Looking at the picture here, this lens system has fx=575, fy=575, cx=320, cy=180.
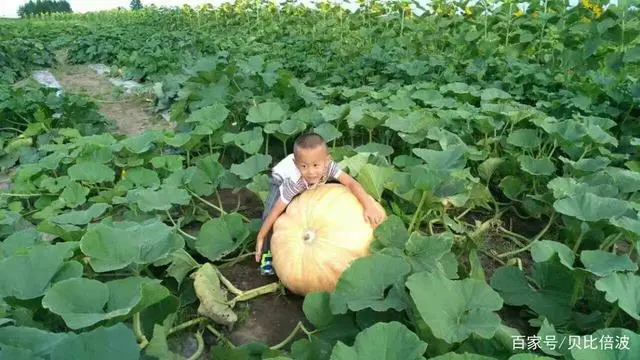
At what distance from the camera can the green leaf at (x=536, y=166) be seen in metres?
3.00

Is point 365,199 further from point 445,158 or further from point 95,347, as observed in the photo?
point 95,347

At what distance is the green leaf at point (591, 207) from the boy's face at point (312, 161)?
3.36 feet

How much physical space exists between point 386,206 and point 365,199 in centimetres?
25

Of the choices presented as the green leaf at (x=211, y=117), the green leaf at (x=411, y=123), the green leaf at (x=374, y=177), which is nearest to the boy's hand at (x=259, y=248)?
the green leaf at (x=374, y=177)

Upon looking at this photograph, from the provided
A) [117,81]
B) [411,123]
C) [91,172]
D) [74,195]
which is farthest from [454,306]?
[117,81]

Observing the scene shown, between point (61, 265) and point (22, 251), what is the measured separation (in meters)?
0.39

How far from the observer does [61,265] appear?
209cm

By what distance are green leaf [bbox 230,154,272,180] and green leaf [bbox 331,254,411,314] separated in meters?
1.33

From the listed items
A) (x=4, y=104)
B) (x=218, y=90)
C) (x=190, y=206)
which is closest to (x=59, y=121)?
(x=4, y=104)

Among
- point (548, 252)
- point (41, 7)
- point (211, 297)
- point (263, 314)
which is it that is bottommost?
point (263, 314)

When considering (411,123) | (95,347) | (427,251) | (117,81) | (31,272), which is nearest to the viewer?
(95,347)

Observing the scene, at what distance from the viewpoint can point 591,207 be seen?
2324 millimetres

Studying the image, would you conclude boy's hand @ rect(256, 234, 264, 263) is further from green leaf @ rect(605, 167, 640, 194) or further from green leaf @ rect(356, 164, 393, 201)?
green leaf @ rect(605, 167, 640, 194)

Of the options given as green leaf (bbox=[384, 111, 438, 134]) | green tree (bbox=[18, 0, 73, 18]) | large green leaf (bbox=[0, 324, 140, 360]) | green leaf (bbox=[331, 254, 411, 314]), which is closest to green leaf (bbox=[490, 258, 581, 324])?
green leaf (bbox=[331, 254, 411, 314])
